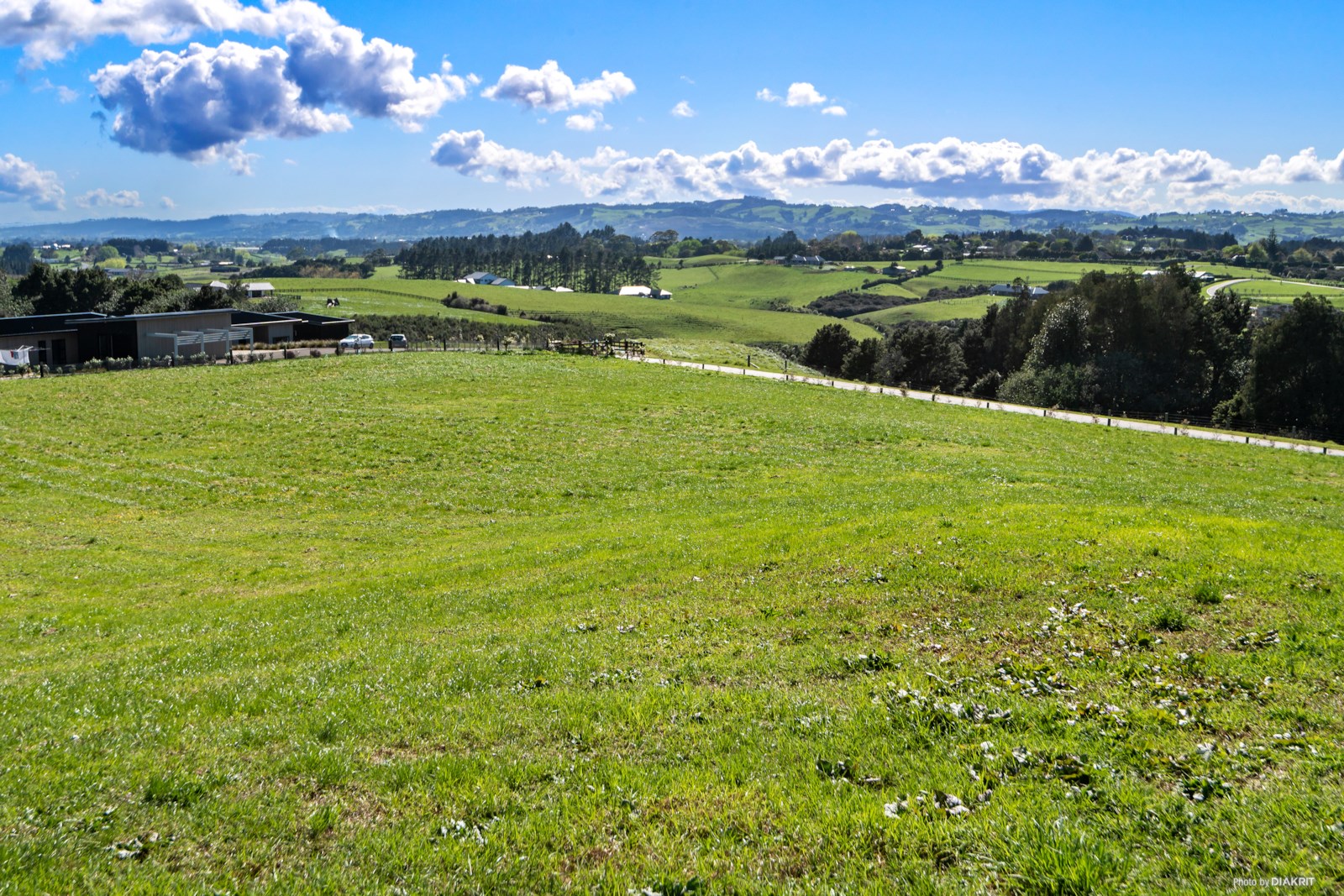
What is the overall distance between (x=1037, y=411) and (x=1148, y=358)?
1065 inches

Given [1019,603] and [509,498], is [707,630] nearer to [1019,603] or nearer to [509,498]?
[1019,603]

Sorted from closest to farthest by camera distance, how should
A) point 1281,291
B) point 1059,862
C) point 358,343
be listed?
point 1059,862
point 358,343
point 1281,291

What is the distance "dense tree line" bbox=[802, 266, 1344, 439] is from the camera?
63.9 m

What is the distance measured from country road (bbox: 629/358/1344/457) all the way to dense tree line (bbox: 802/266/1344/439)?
1236 centimetres

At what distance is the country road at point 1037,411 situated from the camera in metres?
48.3

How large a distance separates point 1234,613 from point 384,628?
1552 centimetres

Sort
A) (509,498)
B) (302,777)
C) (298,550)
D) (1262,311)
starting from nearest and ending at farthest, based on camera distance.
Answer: (302,777), (298,550), (509,498), (1262,311)

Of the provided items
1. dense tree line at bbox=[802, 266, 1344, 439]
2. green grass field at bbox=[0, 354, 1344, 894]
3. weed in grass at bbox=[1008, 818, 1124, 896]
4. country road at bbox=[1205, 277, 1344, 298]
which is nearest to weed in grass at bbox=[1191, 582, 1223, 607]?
green grass field at bbox=[0, 354, 1344, 894]

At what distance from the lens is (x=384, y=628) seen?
1596 cm

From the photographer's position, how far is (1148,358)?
3088 inches

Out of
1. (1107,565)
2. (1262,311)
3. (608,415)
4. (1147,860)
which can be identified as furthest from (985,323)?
(1147,860)

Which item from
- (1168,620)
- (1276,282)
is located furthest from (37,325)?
(1276,282)

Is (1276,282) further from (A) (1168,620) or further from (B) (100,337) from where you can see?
(B) (100,337)

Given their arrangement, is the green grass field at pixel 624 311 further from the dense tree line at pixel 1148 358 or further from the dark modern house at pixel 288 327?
the dark modern house at pixel 288 327
